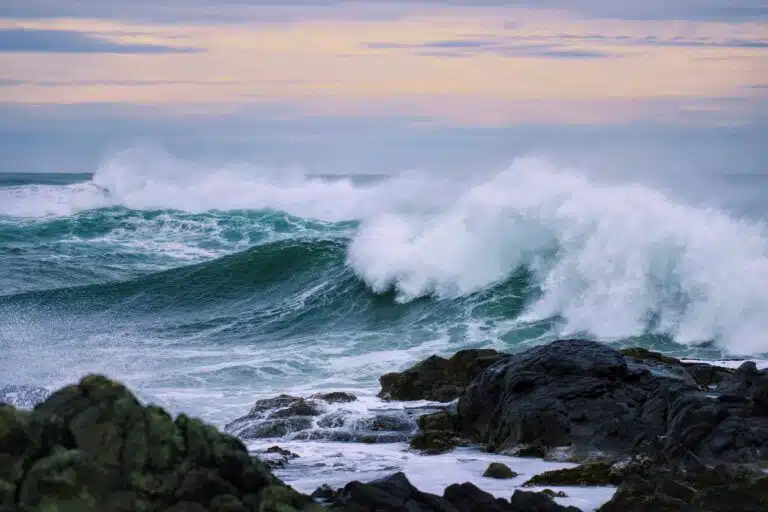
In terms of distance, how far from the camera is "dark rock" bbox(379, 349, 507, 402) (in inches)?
419

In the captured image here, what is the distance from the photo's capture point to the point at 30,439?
434 cm

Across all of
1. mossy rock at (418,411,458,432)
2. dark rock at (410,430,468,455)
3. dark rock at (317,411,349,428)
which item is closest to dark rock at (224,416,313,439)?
dark rock at (317,411,349,428)

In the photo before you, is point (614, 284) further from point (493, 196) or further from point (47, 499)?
point (47, 499)

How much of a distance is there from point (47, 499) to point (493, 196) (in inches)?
716

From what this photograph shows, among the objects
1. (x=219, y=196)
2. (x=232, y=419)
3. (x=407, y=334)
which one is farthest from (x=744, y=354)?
(x=219, y=196)

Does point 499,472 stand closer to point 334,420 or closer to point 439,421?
point 439,421

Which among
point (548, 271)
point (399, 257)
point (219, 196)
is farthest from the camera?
point (219, 196)

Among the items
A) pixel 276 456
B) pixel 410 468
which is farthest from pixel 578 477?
pixel 276 456

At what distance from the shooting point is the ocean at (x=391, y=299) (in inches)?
532

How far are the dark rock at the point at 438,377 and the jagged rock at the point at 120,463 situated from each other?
20.1 feet

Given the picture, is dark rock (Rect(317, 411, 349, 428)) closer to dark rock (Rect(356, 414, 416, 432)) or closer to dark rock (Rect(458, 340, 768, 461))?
dark rock (Rect(356, 414, 416, 432))

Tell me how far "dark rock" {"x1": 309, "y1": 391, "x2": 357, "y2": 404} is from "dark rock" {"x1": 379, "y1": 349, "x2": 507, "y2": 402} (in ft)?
1.28

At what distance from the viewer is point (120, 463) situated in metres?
4.31

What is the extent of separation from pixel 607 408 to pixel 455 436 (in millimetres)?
1389
